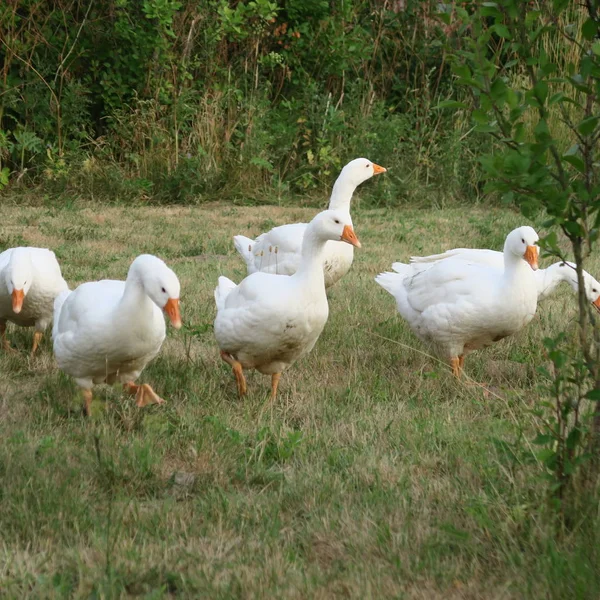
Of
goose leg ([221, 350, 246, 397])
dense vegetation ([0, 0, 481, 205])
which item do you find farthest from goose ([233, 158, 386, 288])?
dense vegetation ([0, 0, 481, 205])

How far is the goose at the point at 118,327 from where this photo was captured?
380 centimetres

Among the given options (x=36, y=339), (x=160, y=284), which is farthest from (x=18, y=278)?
(x=160, y=284)

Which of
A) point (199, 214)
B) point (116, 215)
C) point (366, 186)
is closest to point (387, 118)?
point (366, 186)

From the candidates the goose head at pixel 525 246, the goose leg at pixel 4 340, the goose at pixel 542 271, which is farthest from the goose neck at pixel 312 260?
the goose leg at pixel 4 340

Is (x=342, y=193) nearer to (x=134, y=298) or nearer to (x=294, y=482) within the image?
(x=134, y=298)

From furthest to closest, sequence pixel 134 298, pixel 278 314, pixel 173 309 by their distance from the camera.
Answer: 1. pixel 278 314
2. pixel 134 298
3. pixel 173 309

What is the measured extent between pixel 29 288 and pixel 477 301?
2.46m

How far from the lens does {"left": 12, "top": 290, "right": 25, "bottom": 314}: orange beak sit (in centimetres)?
498

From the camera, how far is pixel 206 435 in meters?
3.75

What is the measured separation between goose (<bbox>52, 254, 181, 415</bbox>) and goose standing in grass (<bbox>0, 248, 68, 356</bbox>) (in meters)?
0.93

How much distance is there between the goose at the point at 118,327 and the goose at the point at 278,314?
411mm

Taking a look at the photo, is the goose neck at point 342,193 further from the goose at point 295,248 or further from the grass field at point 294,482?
the grass field at point 294,482

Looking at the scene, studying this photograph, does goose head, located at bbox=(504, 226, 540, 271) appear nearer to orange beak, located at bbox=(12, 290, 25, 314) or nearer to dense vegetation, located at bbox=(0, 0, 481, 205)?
orange beak, located at bbox=(12, 290, 25, 314)

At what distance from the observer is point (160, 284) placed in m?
3.74
